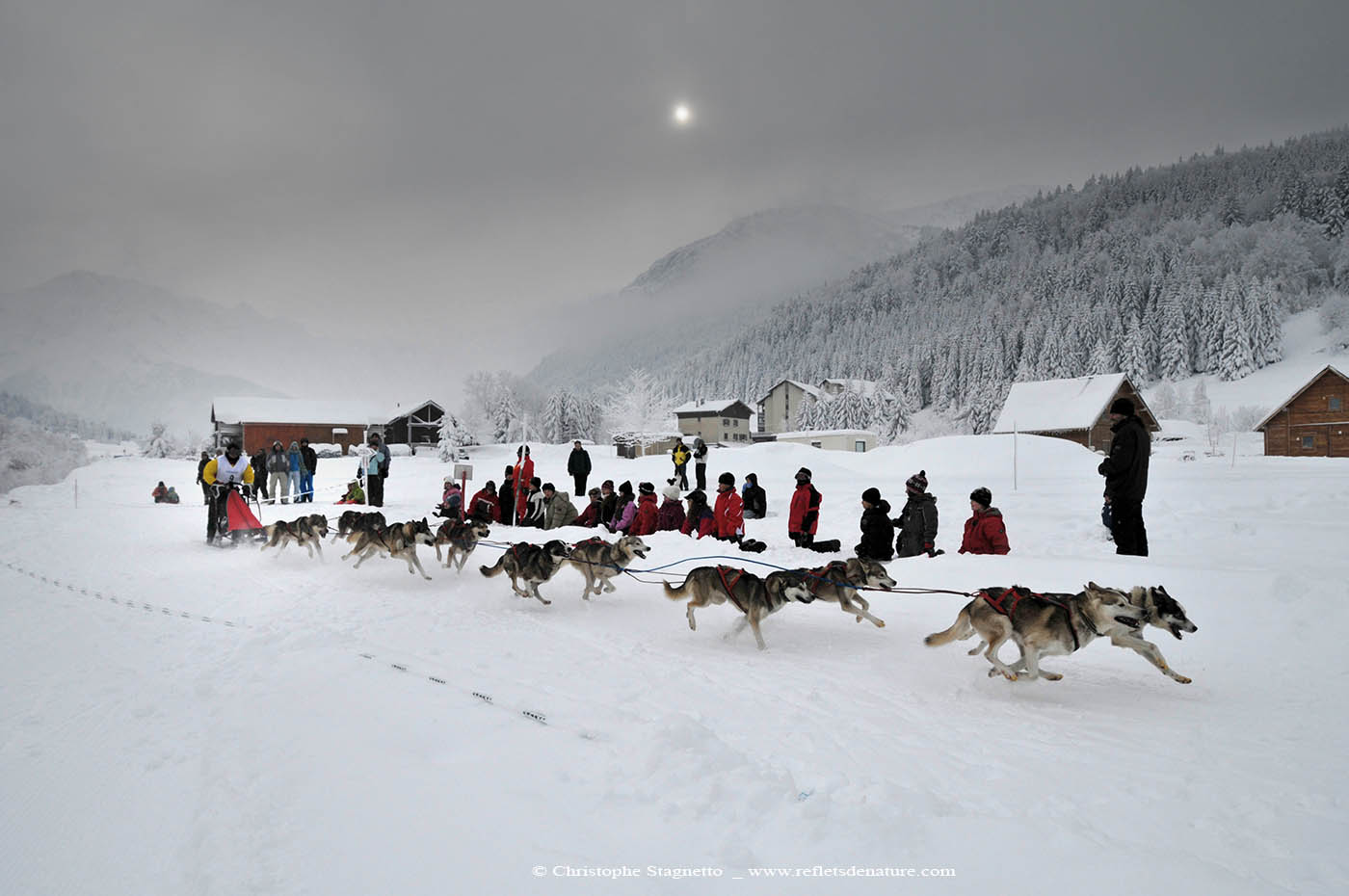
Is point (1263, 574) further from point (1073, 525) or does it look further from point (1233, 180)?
point (1233, 180)

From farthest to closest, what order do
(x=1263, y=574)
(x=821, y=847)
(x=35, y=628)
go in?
(x=35, y=628)
(x=1263, y=574)
(x=821, y=847)

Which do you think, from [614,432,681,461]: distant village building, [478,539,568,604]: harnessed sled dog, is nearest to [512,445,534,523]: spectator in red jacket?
[478,539,568,604]: harnessed sled dog

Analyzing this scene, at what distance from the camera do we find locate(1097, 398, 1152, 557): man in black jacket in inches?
245

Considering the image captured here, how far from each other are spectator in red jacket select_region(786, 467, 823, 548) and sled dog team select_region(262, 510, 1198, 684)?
3.33 meters

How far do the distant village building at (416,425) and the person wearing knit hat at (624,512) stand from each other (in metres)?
45.5

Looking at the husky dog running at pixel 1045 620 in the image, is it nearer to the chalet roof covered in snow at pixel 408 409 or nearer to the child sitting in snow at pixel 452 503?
the child sitting in snow at pixel 452 503

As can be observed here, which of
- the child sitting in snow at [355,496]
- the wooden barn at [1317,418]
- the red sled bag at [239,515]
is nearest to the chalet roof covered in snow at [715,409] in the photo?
the wooden barn at [1317,418]

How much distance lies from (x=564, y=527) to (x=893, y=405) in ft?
200

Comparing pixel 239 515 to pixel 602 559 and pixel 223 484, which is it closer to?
pixel 223 484

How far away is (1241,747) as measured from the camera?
3045mm

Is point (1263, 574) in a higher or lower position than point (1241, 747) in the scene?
higher

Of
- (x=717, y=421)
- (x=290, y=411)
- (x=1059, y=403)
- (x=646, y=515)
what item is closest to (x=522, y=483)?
(x=646, y=515)

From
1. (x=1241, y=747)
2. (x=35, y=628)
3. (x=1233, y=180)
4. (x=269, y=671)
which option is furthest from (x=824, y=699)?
(x=1233, y=180)

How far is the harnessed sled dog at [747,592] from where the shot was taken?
5.09 metres
